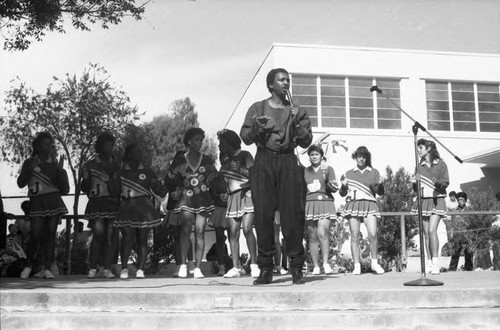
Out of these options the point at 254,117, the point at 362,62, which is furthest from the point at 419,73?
the point at 254,117

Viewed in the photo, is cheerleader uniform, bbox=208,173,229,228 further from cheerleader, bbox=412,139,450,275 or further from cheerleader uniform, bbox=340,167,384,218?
cheerleader, bbox=412,139,450,275

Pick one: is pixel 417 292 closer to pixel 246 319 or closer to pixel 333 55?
pixel 246 319

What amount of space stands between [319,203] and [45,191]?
12.9 ft

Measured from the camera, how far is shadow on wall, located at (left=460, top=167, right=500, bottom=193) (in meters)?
23.9

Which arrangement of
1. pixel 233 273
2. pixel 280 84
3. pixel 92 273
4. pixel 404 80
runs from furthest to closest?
pixel 404 80
pixel 92 273
pixel 233 273
pixel 280 84

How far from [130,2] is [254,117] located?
7204 millimetres

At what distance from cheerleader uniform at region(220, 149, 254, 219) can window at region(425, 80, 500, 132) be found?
17186 mm

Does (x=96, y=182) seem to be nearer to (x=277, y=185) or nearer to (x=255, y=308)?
(x=277, y=185)

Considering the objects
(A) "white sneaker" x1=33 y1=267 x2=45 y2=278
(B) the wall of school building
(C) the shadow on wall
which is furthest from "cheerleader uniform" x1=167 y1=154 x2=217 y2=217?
(C) the shadow on wall

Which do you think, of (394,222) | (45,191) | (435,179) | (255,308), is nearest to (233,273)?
(45,191)

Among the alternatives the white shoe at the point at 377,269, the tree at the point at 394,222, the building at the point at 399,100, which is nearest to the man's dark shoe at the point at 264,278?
the white shoe at the point at 377,269

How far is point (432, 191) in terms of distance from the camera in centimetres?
888

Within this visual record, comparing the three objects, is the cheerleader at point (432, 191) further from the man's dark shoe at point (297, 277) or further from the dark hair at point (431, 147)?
the man's dark shoe at point (297, 277)

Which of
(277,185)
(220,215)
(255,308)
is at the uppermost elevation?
(277,185)
